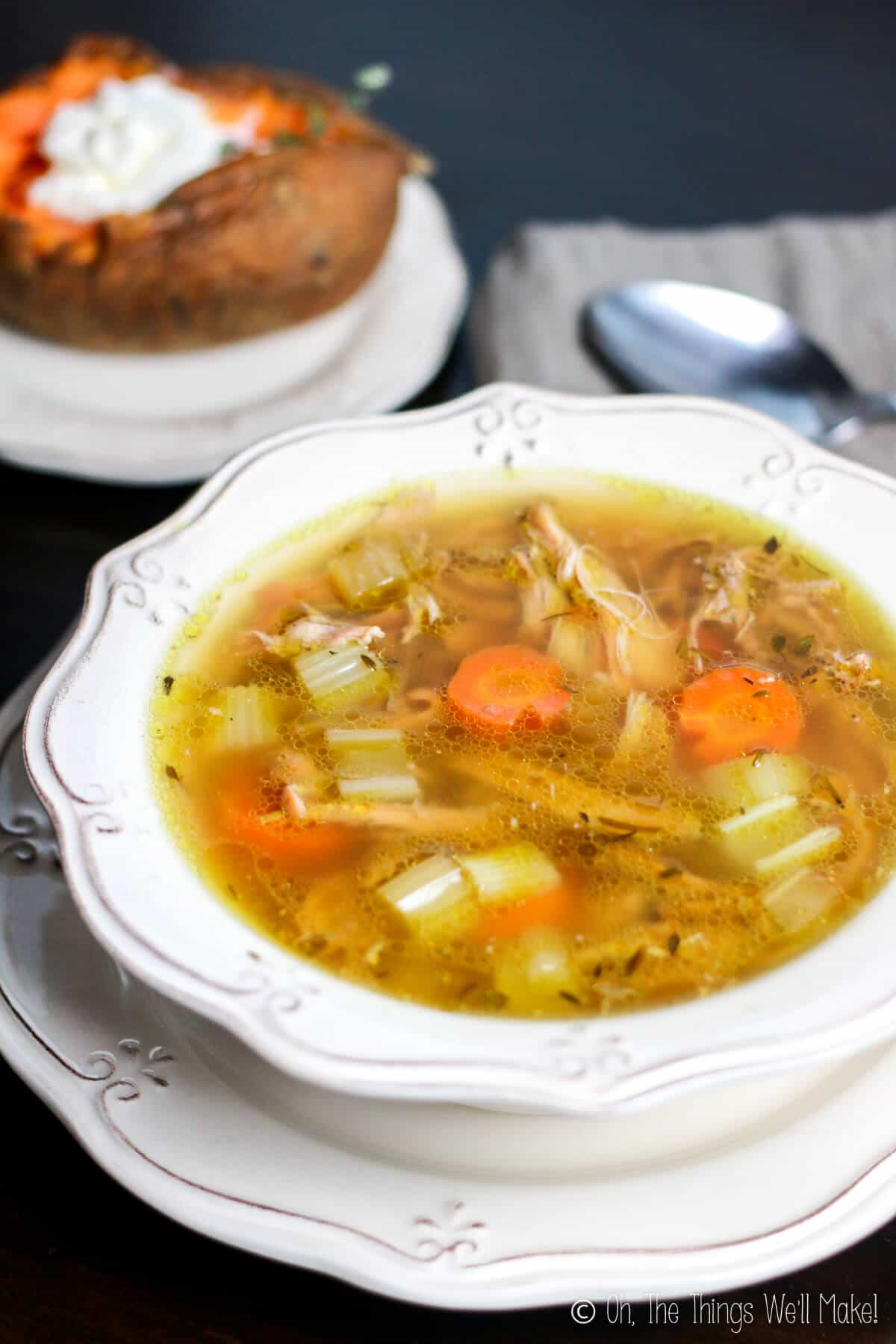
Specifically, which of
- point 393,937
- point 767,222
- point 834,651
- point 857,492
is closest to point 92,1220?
point 393,937

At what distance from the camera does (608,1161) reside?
162cm

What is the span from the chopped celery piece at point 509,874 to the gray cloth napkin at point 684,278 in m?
1.50

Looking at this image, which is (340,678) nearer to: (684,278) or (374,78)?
(684,278)

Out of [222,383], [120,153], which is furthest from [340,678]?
[120,153]

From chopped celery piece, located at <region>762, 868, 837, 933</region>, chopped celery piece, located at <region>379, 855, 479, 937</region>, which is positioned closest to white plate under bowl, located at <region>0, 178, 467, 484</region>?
chopped celery piece, located at <region>379, 855, 479, 937</region>

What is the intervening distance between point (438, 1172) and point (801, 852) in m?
0.61

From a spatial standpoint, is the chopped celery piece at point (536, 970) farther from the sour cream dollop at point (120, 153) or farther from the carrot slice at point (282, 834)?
the sour cream dollop at point (120, 153)

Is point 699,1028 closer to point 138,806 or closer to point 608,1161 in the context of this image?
point 608,1161

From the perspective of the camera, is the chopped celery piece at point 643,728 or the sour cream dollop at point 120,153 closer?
the chopped celery piece at point 643,728

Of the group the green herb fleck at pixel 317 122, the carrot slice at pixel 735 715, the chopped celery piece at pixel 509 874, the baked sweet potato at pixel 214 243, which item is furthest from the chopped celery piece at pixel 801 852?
the green herb fleck at pixel 317 122

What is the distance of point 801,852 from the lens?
1.84 m

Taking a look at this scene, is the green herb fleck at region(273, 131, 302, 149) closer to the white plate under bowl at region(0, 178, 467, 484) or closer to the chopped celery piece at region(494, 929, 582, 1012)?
the white plate under bowl at region(0, 178, 467, 484)

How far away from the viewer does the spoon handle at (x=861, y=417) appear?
9.78 feet

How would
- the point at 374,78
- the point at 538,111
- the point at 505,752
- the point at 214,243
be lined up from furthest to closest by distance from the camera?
the point at 538,111, the point at 374,78, the point at 214,243, the point at 505,752
